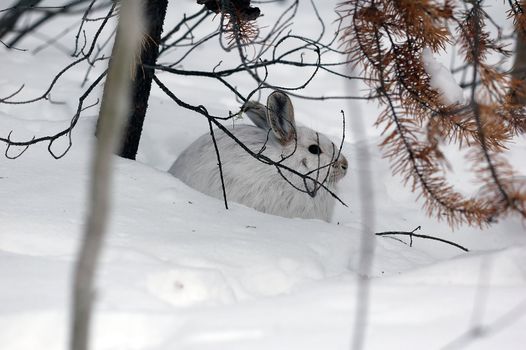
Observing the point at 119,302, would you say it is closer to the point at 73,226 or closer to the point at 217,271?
the point at 217,271

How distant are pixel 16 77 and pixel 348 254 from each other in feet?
9.78

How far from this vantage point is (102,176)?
1045mm

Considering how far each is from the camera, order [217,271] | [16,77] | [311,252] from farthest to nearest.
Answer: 1. [16,77]
2. [311,252]
3. [217,271]

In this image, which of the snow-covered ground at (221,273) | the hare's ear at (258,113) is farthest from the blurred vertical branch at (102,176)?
the hare's ear at (258,113)

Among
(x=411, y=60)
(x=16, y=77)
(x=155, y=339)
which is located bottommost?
(x=155, y=339)

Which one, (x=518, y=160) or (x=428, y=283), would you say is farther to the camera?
(x=518, y=160)

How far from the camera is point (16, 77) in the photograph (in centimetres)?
496

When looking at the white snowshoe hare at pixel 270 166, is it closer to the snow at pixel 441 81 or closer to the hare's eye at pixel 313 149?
the hare's eye at pixel 313 149

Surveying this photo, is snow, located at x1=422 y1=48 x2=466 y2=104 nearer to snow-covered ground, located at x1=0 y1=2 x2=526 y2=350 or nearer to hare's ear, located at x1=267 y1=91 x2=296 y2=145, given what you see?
snow-covered ground, located at x1=0 y1=2 x2=526 y2=350

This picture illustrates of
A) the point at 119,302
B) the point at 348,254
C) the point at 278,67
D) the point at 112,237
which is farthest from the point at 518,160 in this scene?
the point at 119,302

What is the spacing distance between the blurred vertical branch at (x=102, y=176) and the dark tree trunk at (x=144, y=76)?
2386 millimetres

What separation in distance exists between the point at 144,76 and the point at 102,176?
8.43ft

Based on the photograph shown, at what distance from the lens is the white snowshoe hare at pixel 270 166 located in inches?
143

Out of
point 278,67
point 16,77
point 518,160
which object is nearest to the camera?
point 518,160
